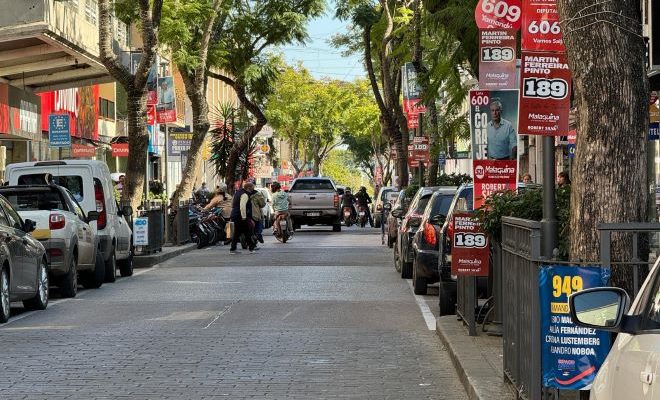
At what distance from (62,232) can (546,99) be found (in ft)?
39.5

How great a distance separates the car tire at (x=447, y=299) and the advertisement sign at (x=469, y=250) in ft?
8.27

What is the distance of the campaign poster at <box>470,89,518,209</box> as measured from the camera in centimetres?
1577

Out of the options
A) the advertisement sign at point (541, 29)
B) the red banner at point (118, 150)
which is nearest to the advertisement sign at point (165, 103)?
the red banner at point (118, 150)

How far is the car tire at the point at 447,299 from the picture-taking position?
15883 millimetres

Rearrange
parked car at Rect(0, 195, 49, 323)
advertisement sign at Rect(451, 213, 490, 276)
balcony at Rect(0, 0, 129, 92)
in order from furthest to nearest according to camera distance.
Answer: balcony at Rect(0, 0, 129, 92)
parked car at Rect(0, 195, 49, 323)
advertisement sign at Rect(451, 213, 490, 276)

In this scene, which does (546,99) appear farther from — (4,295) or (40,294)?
(40,294)

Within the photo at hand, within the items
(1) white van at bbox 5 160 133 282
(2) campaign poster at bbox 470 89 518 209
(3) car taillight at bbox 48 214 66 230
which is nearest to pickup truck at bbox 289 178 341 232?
(1) white van at bbox 5 160 133 282

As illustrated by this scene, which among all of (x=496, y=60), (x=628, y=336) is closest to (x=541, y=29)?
(x=628, y=336)

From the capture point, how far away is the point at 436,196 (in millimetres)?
19750

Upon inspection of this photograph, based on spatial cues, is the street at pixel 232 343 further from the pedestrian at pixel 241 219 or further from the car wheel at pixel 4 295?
the pedestrian at pixel 241 219

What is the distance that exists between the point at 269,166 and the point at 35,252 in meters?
93.5

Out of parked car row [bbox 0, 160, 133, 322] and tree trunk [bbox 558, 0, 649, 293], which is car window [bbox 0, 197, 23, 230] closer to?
parked car row [bbox 0, 160, 133, 322]

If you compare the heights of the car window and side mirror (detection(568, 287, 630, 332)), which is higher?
the car window

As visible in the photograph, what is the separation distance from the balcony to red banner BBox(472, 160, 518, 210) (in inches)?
661
